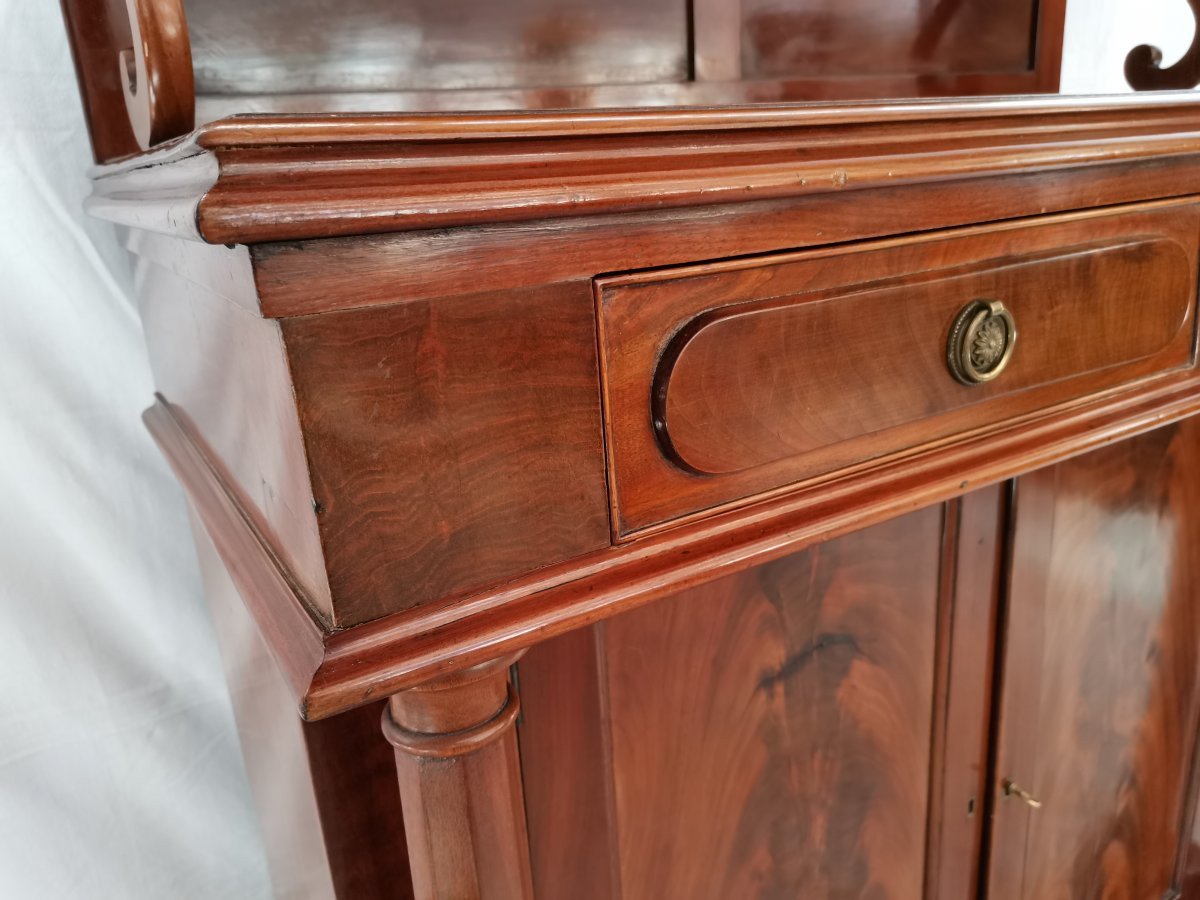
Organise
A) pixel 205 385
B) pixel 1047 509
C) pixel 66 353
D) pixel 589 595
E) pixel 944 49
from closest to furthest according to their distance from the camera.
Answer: pixel 589 595
pixel 205 385
pixel 1047 509
pixel 66 353
pixel 944 49

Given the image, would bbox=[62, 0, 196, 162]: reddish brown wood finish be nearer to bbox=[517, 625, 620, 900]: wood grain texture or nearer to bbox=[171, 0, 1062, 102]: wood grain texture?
bbox=[171, 0, 1062, 102]: wood grain texture

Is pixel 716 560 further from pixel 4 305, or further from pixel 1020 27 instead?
pixel 1020 27

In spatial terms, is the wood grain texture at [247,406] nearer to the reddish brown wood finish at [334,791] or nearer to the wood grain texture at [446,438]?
the wood grain texture at [446,438]

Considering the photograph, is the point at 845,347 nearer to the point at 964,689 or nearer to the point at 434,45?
the point at 964,689

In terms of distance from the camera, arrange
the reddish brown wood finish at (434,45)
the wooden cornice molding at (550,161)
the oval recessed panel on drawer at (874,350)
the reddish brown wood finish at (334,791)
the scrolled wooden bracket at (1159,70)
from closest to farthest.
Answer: the wooden cornice molding at (550,161)
the oval recessed panel on drawer at (874,350)
the reddish brown wood finish at (334,791)
the reddish brown wood finish at (434,45)
the scrolled wooden bracket at (1159,70)

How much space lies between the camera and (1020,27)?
868mm

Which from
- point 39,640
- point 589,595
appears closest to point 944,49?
point 589,595

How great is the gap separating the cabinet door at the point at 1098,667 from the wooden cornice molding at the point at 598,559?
8 cm

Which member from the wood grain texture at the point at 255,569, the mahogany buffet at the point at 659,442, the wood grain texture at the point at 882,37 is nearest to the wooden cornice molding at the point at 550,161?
the mahogany buffet at the point at 659,442

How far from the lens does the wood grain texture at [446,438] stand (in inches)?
10.9

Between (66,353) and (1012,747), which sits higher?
(66,353)

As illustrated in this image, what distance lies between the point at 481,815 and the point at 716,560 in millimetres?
141

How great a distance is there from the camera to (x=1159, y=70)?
76cm

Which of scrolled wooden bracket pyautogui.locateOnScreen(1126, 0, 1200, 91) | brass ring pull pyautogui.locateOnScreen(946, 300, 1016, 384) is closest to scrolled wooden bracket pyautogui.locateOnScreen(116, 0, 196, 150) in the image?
brass ring pull pyautogui.locateOnScreen(946, 300, 1016, 384)
